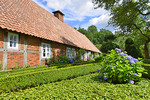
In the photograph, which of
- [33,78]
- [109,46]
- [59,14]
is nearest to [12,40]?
[33,78]

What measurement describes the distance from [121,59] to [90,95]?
2.39 metres

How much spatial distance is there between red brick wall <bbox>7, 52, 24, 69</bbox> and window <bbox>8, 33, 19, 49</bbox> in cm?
45

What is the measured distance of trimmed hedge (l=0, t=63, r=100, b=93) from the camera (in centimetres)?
324

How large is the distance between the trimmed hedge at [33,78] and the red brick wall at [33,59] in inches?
95.7

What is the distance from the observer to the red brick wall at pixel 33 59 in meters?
6.45

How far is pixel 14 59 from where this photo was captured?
18.4ft

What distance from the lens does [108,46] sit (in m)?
30.2

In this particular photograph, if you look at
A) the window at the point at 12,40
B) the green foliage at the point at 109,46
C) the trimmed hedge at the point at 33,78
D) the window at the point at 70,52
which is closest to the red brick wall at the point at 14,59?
the window at the point at 12,40

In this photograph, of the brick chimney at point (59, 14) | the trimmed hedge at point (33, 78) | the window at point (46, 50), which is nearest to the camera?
the trimmed hedge at point (33, 78)

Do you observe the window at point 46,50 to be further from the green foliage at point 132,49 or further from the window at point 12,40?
the green foliage at point 132,49

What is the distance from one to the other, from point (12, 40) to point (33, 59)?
1.93m

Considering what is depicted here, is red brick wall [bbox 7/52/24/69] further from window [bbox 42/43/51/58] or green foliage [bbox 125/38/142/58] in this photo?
green foliage [bbox 125/38/142/58]

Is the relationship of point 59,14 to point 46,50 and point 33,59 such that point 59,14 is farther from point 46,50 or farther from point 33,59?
point 33,59

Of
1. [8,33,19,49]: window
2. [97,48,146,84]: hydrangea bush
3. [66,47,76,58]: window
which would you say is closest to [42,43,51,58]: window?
[8,33,19,49]: window
